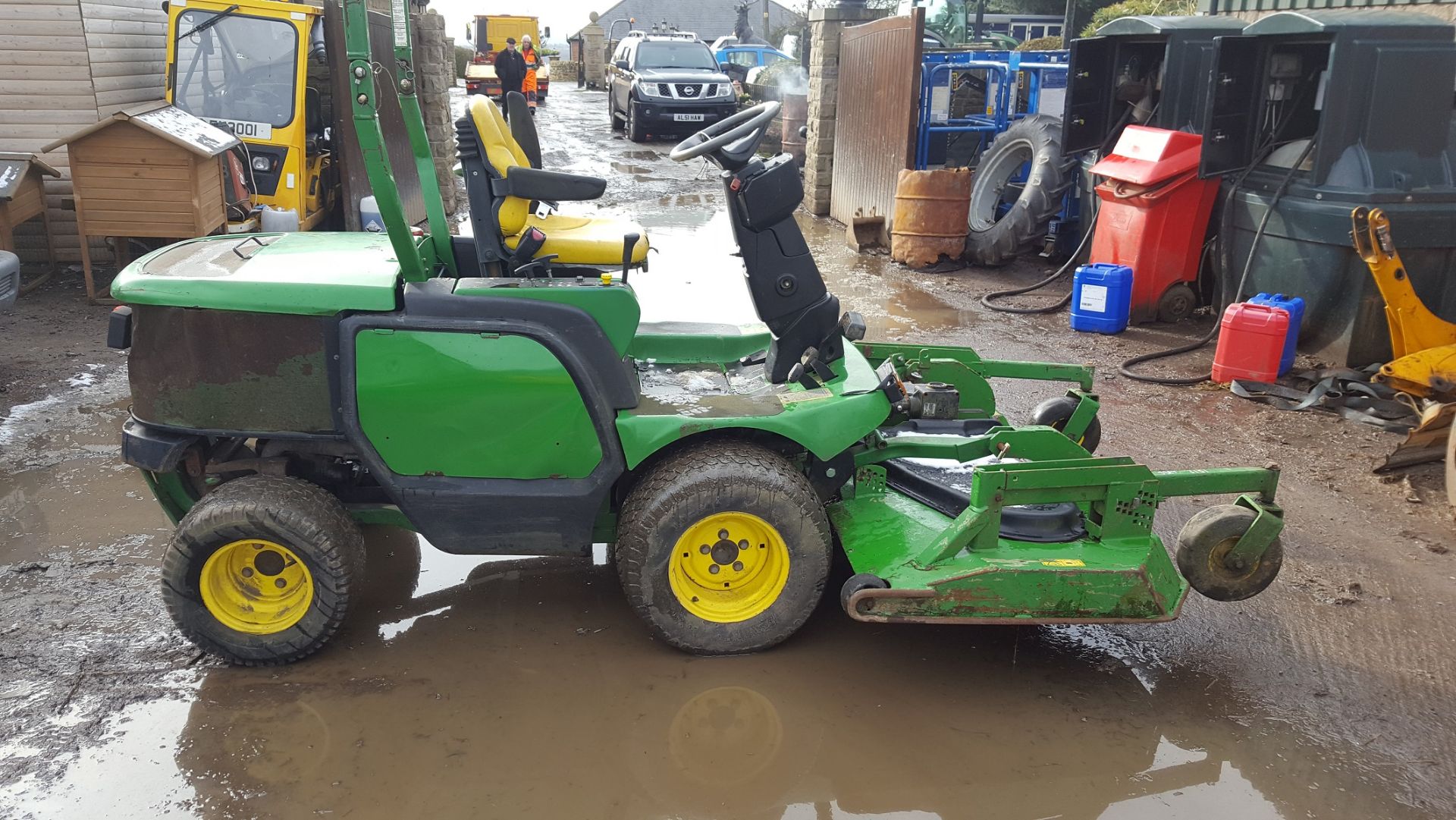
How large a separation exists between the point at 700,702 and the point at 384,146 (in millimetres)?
2077

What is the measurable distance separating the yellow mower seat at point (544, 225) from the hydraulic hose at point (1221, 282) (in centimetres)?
338

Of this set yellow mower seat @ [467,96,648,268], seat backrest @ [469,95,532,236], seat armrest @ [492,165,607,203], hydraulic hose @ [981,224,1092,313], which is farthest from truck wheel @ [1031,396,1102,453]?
hydraulic hose @ [981,224,1092,313]

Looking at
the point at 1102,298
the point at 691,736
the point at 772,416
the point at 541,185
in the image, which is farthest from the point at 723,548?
the point at 1102,298

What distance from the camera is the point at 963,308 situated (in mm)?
8867

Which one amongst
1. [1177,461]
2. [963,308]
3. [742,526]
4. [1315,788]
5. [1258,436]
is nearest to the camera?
[1315,788]

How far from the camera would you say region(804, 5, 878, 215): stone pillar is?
41.6 feet

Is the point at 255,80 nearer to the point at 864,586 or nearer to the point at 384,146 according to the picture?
the point at 384,146

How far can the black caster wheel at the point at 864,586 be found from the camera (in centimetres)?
337

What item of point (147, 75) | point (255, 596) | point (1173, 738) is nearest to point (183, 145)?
point (147, 75)

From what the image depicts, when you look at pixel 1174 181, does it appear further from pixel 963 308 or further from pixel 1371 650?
pixel 1371 650

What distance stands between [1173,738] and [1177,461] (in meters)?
2.48

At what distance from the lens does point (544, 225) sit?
6188 mm

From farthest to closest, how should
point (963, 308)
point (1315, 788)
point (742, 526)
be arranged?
point (963, 308) < point (742, 526) < point (1315, 788)

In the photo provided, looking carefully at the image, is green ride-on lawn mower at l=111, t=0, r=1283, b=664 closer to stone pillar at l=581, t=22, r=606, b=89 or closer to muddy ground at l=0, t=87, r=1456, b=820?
muddy ground at l=0, t=87, r=1456, b=820
